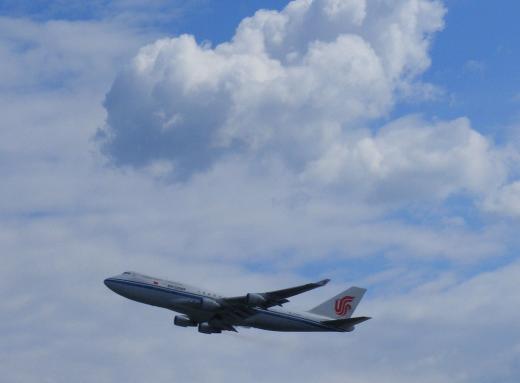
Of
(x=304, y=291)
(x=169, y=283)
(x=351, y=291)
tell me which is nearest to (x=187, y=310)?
(x=169, y=283)

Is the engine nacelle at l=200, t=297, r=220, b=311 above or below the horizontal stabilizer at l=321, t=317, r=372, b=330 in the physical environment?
above

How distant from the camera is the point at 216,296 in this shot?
126m

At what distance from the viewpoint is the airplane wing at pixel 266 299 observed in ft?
390

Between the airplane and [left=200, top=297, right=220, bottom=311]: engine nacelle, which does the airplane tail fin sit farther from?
[left=200, top=297, right=220, bottom=311]: engine nacelle

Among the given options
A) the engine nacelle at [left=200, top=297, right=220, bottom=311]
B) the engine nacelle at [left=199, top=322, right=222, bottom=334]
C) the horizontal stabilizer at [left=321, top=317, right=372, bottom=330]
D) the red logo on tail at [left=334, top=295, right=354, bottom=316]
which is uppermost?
the red logo on tail at [left=334, top=295, right=354, bottom=316]

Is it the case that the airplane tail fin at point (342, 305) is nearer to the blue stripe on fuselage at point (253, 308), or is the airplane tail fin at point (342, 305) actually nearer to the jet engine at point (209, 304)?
the blue stripe on fuselage at point (253, 308)

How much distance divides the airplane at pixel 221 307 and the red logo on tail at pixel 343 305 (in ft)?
13.8

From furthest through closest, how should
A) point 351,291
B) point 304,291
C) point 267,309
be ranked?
point 351,291 → point 267,309 → point 304,291

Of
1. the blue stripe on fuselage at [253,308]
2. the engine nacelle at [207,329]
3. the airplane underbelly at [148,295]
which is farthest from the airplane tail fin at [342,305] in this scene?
the airplane underbelly at [148,295]

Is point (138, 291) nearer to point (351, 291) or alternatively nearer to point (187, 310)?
point (187, 310)

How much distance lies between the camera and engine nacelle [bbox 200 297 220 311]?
12344cm

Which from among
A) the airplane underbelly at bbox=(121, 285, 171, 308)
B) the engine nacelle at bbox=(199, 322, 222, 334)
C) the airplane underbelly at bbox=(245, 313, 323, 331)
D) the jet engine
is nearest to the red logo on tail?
the airplane underbelly at bbox=(245, 313, 323, 331)

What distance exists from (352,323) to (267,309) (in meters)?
10.5

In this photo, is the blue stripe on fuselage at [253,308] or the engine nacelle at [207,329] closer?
the blue stripe on fuselage at [253,308]
